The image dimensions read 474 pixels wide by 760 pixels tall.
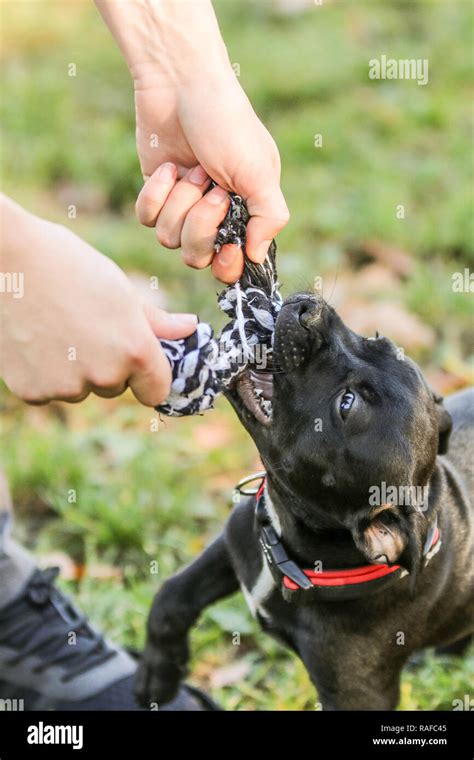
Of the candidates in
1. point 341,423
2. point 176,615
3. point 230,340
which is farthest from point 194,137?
point 176,615

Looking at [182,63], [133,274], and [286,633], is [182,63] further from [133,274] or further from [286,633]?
[133,274]

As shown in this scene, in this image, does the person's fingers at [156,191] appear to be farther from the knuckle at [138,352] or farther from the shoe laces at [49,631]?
the shoe laces at [49,631]

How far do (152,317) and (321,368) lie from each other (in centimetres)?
91

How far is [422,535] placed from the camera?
3.11m

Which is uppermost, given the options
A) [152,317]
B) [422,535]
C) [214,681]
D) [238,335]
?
[152,317]

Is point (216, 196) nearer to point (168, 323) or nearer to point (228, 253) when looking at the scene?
point (228, 253)

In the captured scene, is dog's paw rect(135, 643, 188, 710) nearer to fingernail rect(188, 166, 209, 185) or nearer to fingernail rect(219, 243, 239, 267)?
fingernail rect(219, 243, 239, 267)

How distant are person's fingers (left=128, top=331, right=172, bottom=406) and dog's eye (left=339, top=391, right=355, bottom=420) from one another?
0.90 metres

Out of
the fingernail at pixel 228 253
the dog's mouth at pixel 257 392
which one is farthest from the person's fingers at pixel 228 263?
the dog's mouth at pixel 257 392

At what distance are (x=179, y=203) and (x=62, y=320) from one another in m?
0.93

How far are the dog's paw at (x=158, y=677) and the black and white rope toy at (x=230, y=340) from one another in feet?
3.75

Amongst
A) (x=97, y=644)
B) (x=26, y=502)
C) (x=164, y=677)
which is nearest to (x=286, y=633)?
(x=164, y=677)

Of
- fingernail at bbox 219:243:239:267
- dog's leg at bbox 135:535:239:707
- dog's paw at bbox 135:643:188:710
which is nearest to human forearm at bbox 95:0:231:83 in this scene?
fingernail at bbox 219:243:239:267

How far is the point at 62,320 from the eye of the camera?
2191mm
